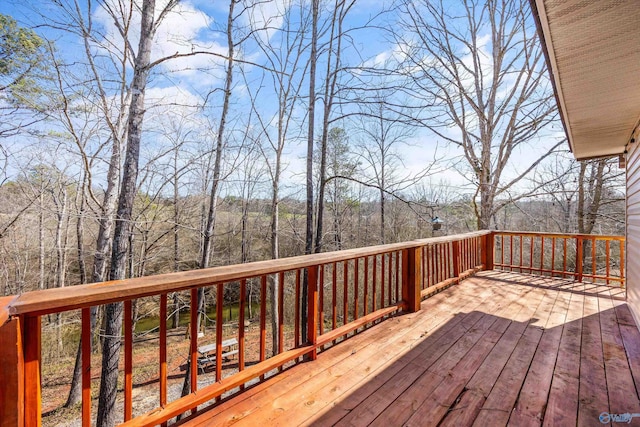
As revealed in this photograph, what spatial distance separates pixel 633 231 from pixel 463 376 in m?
3.04

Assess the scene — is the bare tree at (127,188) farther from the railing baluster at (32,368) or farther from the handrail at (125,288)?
the railing baluster at (32,368)

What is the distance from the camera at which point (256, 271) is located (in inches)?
66.7

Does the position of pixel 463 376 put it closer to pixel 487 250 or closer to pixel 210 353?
pixel 487 250

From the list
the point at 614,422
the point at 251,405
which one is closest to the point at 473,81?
the point at 614,422

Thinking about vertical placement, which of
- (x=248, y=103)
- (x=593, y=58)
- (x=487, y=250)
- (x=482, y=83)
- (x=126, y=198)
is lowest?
(x=487, y=250)

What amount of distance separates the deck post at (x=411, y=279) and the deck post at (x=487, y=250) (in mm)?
3369

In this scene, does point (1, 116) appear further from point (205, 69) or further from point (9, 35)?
point (205, 69)

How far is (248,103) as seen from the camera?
7.66 m

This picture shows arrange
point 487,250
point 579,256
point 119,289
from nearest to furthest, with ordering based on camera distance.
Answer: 1. point 119,289
2. point 579,256
3. point 487,250

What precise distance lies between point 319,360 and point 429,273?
8.15ft

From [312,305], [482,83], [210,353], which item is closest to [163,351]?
[312,305]

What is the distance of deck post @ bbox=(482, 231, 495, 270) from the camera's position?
5.73 meters

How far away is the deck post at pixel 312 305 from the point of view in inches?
83.0

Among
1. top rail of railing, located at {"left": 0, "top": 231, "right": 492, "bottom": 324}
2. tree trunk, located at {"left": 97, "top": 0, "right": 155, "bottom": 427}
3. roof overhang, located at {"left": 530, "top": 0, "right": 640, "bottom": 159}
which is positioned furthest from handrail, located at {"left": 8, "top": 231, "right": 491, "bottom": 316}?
tree trunk, located at {"left": 97, "top": 0, "right": 155, "bottom": 427}
